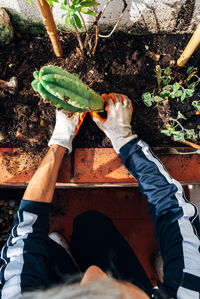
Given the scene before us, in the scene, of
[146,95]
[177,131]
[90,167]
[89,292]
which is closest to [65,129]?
[90,167]

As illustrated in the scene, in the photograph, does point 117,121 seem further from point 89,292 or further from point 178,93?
point 89,292

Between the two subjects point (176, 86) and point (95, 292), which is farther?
point (176, 86)

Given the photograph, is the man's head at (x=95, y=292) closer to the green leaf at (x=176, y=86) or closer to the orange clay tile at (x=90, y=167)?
the orange clay tile at (x=90, y=167)

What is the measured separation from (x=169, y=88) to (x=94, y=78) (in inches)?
15.7

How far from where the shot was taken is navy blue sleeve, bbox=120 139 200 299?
0.82 metres

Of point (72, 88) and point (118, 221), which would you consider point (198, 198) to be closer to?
point (118, 221)

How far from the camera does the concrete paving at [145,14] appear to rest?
44.1 inches

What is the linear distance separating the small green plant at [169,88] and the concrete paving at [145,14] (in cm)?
25

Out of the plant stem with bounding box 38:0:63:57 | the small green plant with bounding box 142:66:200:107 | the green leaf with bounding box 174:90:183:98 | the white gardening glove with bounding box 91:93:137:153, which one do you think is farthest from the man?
the plant stem with bounding box 38:0:63:57

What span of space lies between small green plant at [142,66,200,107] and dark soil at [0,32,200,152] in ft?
0.15

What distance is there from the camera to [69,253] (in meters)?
1.29

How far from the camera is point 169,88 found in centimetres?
117

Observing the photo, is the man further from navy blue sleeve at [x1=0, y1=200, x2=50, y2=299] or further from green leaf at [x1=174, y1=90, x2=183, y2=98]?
green leaf at [x1=174, y1=90, x2=183, y2=98]

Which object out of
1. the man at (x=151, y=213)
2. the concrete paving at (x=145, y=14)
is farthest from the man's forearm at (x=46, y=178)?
the concrete paving at (x=145, y=14)
